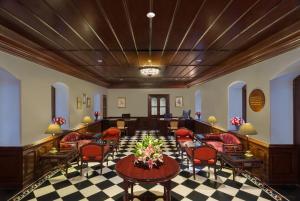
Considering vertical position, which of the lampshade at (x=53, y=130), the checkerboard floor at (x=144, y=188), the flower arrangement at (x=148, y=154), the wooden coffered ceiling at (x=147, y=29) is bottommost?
the checkerboard floor at (x=144, y=188)

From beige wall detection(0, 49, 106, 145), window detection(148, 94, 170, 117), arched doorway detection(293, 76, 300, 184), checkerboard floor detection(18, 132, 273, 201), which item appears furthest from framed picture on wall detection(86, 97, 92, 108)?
arched doorway detection(293, 76, 300, 184)

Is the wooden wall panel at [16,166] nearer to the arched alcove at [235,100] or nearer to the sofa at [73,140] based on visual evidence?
the sofa at [73,140]

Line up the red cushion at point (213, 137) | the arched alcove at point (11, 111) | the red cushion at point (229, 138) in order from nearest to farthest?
1. the arched alcove at point (11, 111)
2. the red cushion at point (229, 138)
3. the red cushion at point (213, 137)

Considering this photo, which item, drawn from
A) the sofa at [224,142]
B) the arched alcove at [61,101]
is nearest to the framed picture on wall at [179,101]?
the sofa at [224,142]

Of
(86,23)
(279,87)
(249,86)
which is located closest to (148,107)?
(249,86)

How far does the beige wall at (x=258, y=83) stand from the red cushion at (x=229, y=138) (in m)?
0.62

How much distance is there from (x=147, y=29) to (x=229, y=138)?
448 centimetres

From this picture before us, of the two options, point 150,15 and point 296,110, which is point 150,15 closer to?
point 150,15

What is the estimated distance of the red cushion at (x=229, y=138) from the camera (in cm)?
549

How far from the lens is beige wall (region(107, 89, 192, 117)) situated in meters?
12.7

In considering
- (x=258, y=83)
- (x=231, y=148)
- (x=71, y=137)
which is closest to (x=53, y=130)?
(x=71, y=137)

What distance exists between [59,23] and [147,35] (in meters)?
1.49

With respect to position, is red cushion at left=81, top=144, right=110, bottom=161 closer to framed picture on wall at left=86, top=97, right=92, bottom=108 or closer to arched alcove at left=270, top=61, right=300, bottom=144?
framed picture on wall at left=86, top=97, right=92, bottom=108

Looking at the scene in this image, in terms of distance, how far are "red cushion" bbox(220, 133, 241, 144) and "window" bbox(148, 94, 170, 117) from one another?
6.61 m
